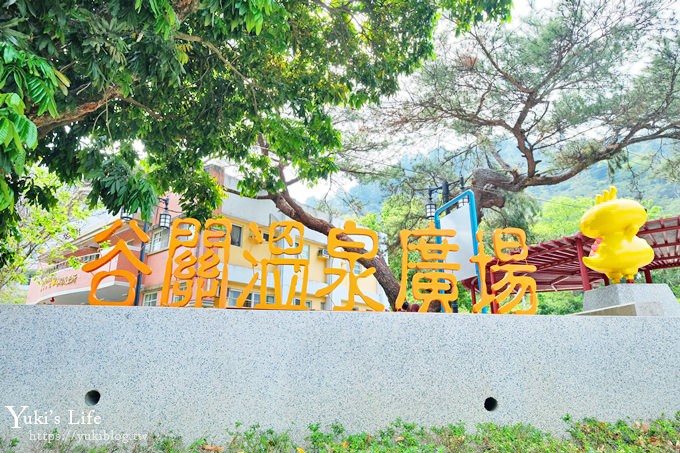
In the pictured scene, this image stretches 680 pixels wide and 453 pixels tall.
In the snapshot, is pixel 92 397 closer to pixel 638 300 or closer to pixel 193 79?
pixel 193 79

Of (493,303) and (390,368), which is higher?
(493,303)

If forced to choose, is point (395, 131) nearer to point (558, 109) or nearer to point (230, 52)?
point (558, 109)

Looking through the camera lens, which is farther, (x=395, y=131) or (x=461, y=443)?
(x=395, y=131)

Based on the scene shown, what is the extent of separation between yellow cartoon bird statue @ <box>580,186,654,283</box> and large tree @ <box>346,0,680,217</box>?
536cm

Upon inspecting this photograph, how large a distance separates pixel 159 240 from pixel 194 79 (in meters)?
9.32

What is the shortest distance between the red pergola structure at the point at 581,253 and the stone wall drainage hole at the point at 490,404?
9.76ft

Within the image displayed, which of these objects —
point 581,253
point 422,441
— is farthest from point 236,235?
point 422,441

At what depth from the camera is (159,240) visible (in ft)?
46.7

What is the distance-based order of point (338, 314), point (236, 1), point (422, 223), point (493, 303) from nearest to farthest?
point (236, 1) < point (338, 314) < point (493, 303) < point (422, 223)

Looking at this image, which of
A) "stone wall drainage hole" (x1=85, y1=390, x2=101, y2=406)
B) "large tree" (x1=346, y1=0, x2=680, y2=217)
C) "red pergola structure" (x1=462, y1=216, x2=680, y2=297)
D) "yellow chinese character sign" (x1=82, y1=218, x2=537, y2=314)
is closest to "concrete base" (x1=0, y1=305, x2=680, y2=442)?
"stone wall drainage hole" (x1=85, y1=390, x2=101, y2=406)

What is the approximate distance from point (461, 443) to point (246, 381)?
6.40 ft

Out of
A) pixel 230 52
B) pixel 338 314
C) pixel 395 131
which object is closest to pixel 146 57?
pixel 230 52

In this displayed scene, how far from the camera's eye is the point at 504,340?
4430 mm

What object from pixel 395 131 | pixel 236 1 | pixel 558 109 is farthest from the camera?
pixel 395 131
